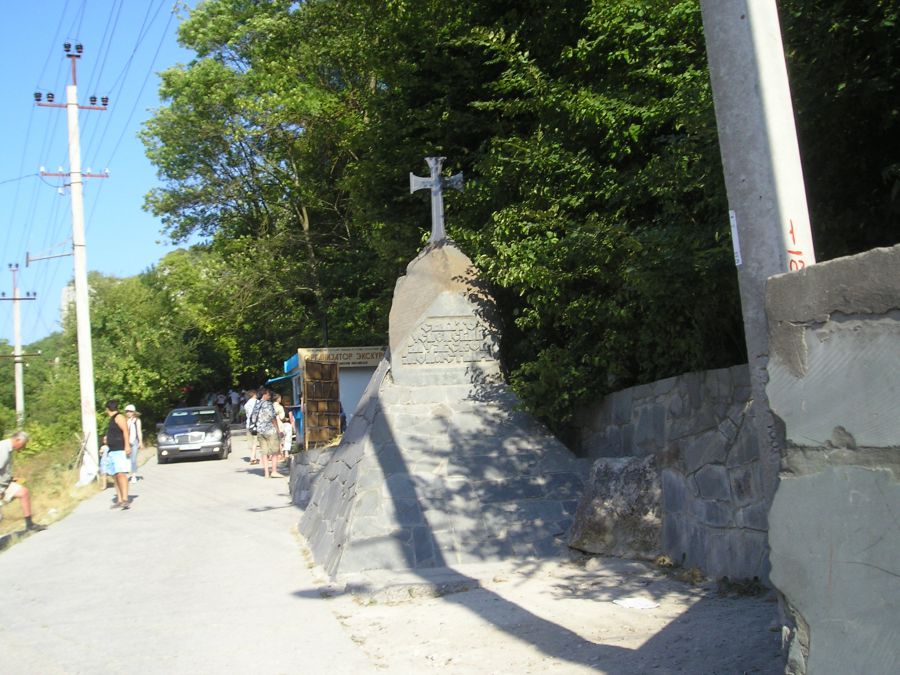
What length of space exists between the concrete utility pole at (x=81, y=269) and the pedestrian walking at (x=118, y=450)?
580 centimetres

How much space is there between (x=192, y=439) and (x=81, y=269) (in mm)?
6235

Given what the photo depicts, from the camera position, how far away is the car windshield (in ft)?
87.7

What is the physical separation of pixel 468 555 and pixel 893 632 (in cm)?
558

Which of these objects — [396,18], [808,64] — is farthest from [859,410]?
[396,18]

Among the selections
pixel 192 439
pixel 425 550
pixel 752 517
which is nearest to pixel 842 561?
pixel 752 517

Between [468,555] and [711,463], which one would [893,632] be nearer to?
[711,463]

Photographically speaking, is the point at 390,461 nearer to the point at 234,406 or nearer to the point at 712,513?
the point at 712,513

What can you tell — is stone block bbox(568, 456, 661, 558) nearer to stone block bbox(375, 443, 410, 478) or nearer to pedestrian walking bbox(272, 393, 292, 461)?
stone block bbox(375, 443, 410, 478)

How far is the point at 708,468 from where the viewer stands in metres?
7.05

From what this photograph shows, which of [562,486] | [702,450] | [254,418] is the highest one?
[254,418]

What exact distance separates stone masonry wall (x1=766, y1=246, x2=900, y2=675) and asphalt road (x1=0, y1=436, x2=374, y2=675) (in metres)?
3.20

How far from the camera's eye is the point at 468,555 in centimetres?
831

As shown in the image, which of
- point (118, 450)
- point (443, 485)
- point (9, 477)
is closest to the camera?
point (443, 485)

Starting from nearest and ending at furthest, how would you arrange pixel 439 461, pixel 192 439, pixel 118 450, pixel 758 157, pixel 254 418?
pixel 758 157 → pixel 439 461 → pixel 118 450 → pixel 254 418 → pixel 192 439
